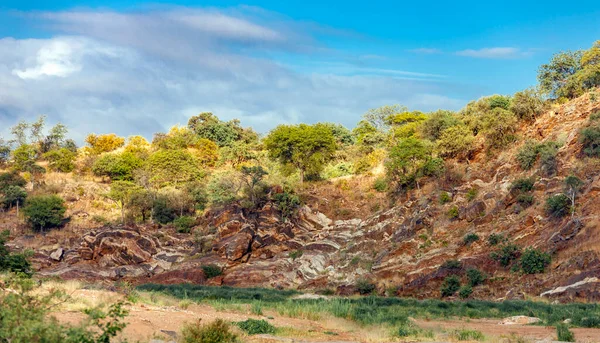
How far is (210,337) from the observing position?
12383 mm

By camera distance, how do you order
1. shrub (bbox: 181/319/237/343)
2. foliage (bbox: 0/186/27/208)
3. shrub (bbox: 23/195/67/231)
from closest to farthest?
shrub (bbox: 181/319/237/343) < shrub (bbox: 23/195/67/231) < foliage (bbox: 0/186/27/208)

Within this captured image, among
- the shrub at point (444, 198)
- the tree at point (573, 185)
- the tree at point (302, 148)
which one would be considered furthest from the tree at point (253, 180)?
the tree at point (573, 185)

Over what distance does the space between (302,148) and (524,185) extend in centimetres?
2257

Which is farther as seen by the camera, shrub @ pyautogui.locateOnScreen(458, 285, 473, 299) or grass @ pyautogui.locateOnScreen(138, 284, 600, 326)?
shrub @ pyautogui.locateOnScreen(458, 285, 473, 299)

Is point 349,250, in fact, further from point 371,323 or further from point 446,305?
point 371,323

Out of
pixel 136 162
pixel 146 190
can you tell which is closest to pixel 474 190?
pixel 146 190

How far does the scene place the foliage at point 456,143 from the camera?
155 feet

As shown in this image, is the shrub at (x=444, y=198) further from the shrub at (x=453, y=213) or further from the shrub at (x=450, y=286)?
the shrub at (x=450, y=286)

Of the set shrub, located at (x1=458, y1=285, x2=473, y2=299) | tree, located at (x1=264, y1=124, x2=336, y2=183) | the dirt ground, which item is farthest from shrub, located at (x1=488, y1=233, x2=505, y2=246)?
tree, located at (x1=264, y1=124, x2=336, y2=183)

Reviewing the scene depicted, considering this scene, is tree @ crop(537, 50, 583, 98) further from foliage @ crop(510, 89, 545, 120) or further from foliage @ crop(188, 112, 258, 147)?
foliage @ crop(188, 112, 258, 147)

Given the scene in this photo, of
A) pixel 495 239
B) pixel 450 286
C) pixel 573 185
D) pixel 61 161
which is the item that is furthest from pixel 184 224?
pixel 573 185

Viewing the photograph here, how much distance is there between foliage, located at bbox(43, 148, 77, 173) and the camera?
6844 cm

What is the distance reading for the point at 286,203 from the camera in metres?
47.9

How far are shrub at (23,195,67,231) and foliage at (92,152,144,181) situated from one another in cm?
1240
